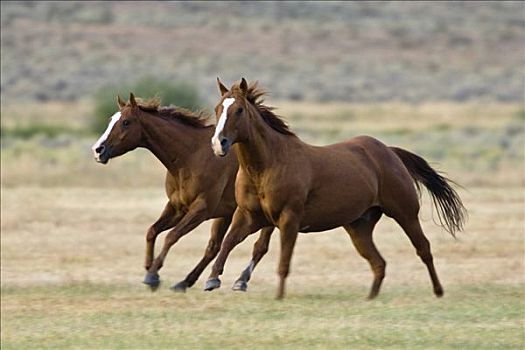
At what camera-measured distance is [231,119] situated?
42.5ft

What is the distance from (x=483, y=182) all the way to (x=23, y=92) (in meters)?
32.9

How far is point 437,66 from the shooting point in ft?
250

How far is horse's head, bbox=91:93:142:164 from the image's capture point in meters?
14.3

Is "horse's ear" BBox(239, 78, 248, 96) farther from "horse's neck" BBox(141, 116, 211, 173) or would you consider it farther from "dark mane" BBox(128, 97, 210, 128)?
"dark mane" BBox(128, 97, 210, 128)

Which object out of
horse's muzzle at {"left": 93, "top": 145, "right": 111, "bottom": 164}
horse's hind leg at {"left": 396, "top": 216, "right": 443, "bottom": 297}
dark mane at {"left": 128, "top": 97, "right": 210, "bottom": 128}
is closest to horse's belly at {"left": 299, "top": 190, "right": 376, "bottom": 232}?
horse's hind leg at {"left": 396, "top": 216, "right": 443, "bottom": 297}

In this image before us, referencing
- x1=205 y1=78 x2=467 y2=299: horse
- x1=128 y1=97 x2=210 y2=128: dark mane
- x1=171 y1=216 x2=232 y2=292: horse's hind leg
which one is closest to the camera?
x1=205 y1=78 x2=467 y2=299: horse

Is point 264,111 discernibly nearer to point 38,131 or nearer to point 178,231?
point 178,231

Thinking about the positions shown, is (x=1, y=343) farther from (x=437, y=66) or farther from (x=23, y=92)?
(x=437, y=66)

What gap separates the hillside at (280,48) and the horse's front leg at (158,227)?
43.6 m

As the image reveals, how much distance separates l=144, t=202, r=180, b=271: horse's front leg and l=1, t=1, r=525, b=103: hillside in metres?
43.6

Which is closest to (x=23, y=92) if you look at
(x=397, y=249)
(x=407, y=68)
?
(x=407, y=68)

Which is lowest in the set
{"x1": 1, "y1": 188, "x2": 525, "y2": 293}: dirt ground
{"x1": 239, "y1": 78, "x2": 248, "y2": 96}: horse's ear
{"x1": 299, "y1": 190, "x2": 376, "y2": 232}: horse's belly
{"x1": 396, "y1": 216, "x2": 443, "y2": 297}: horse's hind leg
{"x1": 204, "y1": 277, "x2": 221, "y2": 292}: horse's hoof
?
{"x1": 1, "y1": 188, "x2": 525, "y2": 293}: dirt ground

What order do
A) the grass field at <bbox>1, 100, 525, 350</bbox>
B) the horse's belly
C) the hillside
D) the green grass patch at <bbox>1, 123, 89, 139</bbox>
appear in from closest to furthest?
the grass field at <bbox>1, 100, 525, 350</bbox> → the horse's belly → the green grass patch at <bbox>1, 123, 89, 139</bbox> → the hillside

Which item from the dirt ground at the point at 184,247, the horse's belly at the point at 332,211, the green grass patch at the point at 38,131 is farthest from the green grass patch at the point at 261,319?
the green grass patch at the point at 38,131
